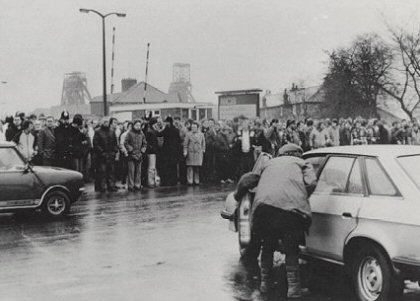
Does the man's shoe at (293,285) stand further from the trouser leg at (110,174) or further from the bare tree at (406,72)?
the bare tree at (406,72)

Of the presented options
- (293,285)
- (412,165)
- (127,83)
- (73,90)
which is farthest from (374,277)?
(73,90)

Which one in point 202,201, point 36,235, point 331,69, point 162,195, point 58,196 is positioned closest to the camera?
point 36,235

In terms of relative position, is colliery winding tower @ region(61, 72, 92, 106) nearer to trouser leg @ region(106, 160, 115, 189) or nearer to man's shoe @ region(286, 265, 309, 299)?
trouser leg @ region(106, 160, 115, 189)

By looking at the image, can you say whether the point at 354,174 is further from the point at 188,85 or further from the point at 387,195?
the point at 188,85

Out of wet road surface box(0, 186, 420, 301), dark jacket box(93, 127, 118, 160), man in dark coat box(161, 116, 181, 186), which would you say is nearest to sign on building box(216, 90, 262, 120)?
man in dark coat box(161, 116, 181, 186)

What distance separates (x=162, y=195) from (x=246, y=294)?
1032 cm

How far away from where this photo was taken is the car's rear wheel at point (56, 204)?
44.9 feet

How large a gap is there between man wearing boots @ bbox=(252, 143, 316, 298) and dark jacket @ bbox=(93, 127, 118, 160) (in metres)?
11.2

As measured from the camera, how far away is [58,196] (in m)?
13.9

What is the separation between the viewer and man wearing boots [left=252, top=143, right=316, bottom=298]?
23.7 feet

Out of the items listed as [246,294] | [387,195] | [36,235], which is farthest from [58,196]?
[387,195]

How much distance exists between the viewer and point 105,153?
18.4 metres

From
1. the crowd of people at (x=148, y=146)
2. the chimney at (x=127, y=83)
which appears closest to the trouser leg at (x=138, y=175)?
the crowd of people at (x=148, y=146)

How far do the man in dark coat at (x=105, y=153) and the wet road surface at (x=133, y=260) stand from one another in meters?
3.76
